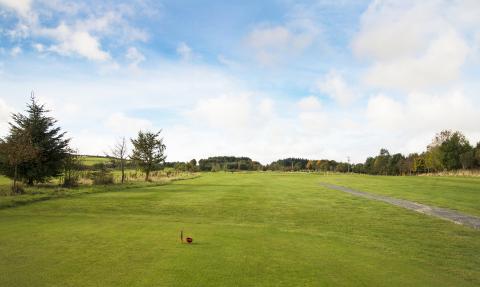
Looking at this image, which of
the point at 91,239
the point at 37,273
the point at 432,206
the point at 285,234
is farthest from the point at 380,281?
the point at 432,206

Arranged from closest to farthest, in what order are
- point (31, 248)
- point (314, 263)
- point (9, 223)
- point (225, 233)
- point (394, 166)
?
point (314, 263) → point (31, 248) → point (225, 233) → point (9, 223) → point (394, 166)

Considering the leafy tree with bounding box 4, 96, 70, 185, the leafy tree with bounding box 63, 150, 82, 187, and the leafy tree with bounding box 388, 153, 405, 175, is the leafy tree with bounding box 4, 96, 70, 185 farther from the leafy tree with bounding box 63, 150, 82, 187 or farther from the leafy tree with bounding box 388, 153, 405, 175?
the leafy tree with bounding box 388, 153, 405, 175

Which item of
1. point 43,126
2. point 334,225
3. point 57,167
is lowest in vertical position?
point 334,225

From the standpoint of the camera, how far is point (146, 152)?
2156 inches

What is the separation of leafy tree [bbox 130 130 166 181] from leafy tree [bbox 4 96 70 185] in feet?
63.6

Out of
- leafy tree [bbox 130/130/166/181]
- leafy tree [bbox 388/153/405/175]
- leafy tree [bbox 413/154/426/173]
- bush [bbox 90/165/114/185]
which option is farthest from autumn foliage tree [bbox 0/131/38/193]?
leafy tree [bbox 388/153/405/175]

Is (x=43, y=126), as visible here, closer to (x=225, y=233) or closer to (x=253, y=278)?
(x=225, y=233)

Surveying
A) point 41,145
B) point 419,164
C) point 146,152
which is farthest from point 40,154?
point 419,164

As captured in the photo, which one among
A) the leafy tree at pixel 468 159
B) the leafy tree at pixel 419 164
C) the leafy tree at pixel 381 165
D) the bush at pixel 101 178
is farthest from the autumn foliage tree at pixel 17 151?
the leafy tree at pixel 381 165

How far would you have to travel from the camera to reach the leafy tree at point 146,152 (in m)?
54.3

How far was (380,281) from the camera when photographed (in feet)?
22.4

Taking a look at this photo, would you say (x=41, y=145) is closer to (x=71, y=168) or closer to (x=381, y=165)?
(x=71, y=168)

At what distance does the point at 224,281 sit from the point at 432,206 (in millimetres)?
21418

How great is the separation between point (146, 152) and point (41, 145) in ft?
74.0
